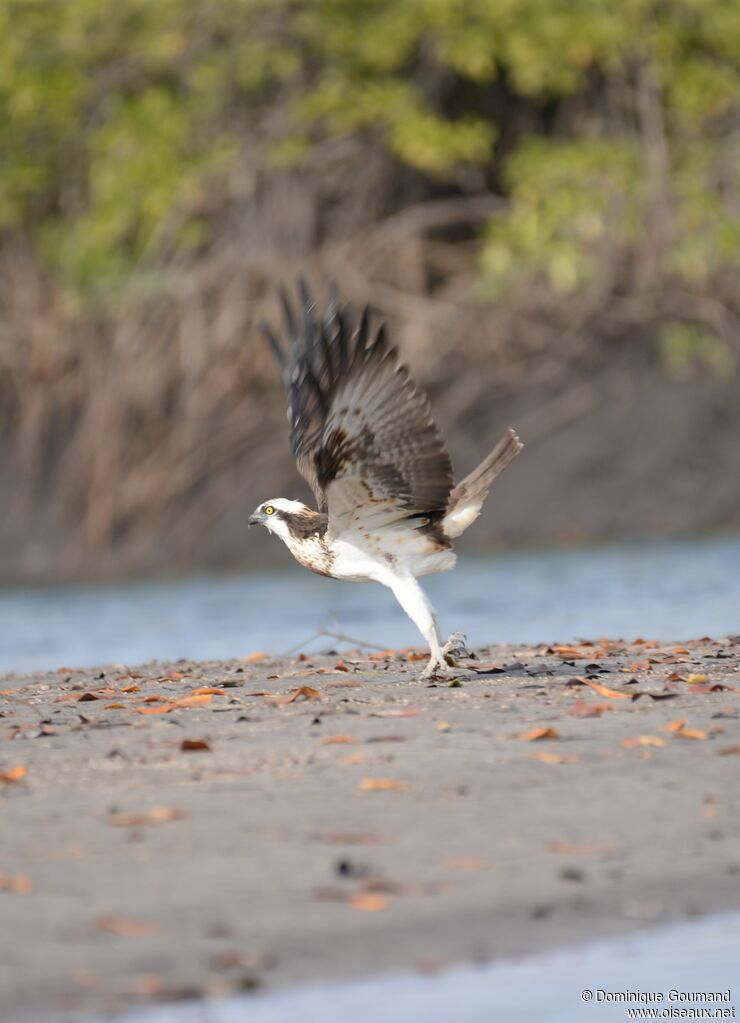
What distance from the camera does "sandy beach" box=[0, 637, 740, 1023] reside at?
4488 mm

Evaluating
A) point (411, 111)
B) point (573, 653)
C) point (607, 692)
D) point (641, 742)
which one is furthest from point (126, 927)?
point (411, 111)

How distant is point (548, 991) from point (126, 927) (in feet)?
3.45

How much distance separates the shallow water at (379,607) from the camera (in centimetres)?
1335

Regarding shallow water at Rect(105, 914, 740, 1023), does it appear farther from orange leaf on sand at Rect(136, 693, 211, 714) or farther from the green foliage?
the green foliage

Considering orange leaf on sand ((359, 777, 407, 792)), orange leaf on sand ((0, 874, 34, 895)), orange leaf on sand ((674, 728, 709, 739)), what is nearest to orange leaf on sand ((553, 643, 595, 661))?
orange leaf on sand ((674, 728, 709, 739))

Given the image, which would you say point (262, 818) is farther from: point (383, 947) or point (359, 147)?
point (359, 147)

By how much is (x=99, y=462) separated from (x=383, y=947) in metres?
15.9

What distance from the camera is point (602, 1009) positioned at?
4477mm

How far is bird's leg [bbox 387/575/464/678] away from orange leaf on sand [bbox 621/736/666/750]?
1.91 metres

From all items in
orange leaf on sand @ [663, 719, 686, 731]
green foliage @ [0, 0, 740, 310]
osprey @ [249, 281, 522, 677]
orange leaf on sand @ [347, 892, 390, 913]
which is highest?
green foliage @ [0, 0, 740, 310]

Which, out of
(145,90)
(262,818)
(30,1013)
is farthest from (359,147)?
(30,1013)

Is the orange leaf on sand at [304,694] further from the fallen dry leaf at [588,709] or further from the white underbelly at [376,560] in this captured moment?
the fallen dry leaf at [588,709]

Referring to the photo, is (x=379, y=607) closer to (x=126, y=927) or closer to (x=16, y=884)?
(x=16, y=884)

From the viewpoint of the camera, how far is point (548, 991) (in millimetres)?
4473
